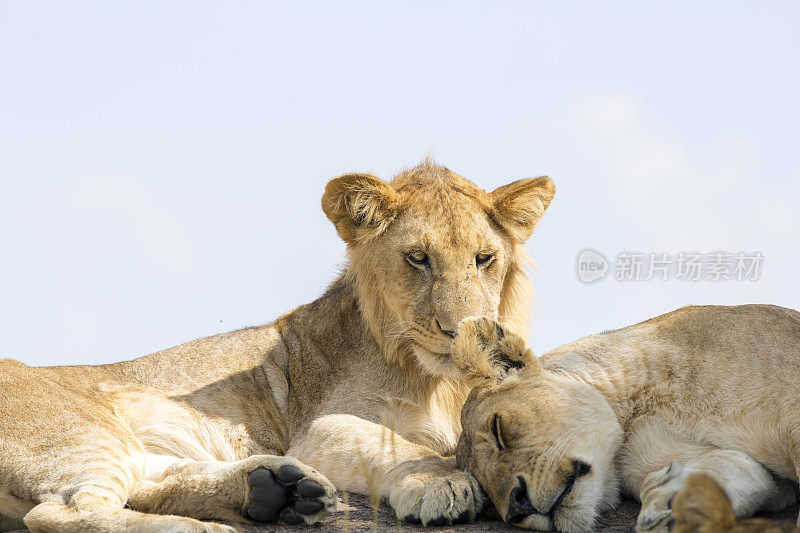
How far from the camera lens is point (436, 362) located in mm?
5055

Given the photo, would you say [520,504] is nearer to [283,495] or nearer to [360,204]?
[283,495]

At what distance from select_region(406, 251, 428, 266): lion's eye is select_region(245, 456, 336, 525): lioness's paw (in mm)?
1605

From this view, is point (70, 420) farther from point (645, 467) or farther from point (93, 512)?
point (645, 467)

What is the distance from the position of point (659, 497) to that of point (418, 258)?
6.96ft

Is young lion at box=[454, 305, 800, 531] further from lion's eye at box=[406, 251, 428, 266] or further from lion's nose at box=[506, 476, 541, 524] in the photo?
Result: lion's eye at box=[406, 251, 428, 266]

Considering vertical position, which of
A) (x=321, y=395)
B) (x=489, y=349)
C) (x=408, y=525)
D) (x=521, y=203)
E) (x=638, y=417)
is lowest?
(x=408, y=525)

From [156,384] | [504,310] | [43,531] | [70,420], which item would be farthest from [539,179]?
[43,531]

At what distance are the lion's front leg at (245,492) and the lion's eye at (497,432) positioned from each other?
2.33ft

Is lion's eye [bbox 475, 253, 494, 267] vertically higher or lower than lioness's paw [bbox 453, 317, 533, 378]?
higher

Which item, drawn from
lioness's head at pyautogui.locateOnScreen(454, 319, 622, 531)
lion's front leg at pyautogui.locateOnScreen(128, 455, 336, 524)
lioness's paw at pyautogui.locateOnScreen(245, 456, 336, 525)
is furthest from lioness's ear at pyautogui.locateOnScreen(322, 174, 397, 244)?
lioness's paw at pyautogui.locateOnScreen(245, 456, 336, 525)

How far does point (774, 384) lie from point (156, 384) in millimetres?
3438

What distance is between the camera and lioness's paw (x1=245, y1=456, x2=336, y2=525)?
3830 mm


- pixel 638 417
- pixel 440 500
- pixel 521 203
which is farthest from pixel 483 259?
pixel 440 500

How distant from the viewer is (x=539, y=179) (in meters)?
5.62
